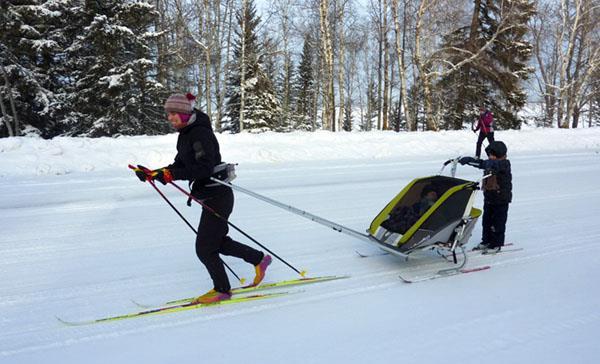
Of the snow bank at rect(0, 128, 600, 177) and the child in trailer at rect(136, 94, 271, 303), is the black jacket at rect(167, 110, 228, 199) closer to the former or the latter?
the child in trailer at rect(136, 94, 271, 303)

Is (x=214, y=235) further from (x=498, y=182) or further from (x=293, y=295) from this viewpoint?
(x=498, y=182)

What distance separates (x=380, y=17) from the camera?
2286cm

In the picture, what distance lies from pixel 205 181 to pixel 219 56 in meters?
17.8

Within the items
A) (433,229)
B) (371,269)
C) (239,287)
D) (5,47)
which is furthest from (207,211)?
(5,47)

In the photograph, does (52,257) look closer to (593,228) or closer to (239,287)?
(239,287)

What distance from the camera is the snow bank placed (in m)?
9.84

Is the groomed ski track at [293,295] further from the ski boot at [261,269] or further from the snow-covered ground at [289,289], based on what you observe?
the ski boot at [261,269]

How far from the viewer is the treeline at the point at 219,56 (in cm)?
1711

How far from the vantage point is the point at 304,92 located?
37.1 metres

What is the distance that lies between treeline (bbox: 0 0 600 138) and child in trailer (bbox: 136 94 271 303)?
15.3 m

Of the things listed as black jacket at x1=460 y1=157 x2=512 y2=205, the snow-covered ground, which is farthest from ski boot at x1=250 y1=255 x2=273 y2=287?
black jacket at x1=460 y1=157 x2=512 y2=205

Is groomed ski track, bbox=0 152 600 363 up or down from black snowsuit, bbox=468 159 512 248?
down

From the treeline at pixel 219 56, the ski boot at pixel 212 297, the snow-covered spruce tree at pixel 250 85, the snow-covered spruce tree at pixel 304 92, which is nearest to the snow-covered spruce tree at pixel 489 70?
the treeline at pixel 219 56

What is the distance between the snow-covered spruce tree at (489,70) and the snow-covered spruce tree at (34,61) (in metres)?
19.5
